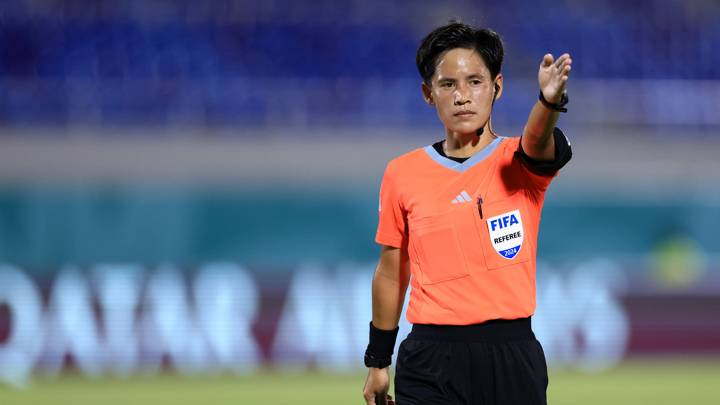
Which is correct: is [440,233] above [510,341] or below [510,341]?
above

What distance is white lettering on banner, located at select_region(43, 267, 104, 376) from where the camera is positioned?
394 inches

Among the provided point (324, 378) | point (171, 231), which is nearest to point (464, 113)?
point (324, 378)

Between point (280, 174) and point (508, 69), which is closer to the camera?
point (280, 174)

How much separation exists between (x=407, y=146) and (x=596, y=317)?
105 inches

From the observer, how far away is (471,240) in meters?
3.76

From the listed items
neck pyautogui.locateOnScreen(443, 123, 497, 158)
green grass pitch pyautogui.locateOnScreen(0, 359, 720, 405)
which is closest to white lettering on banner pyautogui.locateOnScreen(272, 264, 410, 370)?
green grass pitch pyautogui.locateOnScreen(0, 359, 720, 405)

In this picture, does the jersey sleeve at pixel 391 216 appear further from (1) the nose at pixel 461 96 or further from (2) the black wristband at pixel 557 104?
(2) the black wristband at pixel 557 104

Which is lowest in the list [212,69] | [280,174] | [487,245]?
[487,245]

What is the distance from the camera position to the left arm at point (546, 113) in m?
3.38

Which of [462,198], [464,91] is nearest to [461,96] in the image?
[464,91]

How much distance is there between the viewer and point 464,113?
379 cm

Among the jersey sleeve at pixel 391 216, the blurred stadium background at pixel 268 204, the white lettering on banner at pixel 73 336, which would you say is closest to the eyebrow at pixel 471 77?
the jersey sleeve at pixel 391 216

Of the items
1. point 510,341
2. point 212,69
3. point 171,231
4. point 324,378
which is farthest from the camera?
point 212,69

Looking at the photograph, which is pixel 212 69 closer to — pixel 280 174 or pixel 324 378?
pixel 280 174
